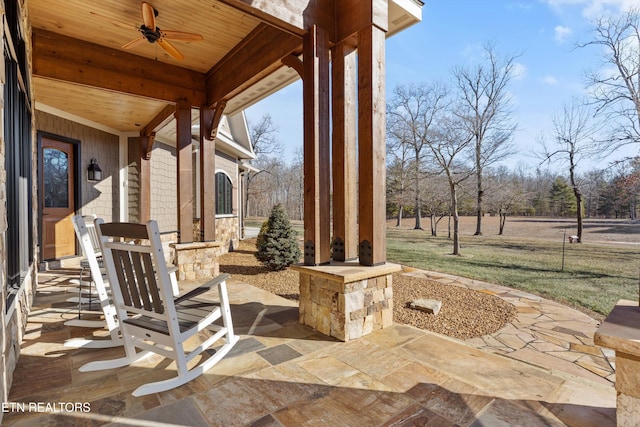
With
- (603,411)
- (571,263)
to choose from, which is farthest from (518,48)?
(603,411)

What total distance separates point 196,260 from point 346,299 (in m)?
3.02

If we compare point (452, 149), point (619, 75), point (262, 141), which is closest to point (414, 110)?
point (452, 149)

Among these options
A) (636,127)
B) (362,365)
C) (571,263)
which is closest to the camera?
(362,365)

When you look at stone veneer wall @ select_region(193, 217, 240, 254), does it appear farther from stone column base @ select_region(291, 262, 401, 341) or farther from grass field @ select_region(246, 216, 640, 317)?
stone column base @ select_region(291, 262, 401, 341)

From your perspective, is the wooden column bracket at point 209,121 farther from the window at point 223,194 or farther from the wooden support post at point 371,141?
the window at point 223,194

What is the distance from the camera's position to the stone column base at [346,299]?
8.41 feet

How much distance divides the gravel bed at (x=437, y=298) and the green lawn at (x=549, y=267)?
4.63ft

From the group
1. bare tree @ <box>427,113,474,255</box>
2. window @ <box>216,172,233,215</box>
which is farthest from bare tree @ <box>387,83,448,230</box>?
window @ <box>216,172,233,215</box>

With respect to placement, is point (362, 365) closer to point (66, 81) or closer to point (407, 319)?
point (407, 319)

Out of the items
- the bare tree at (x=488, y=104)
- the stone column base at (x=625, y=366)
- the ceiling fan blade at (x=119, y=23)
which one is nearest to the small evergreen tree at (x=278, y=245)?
the ceiling fan blade at (x=119, y=23)

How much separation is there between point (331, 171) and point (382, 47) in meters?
1.17

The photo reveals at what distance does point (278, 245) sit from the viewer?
6.35m

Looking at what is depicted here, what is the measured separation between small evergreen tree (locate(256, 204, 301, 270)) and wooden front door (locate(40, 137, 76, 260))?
353 centimetres

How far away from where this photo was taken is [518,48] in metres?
11.1
